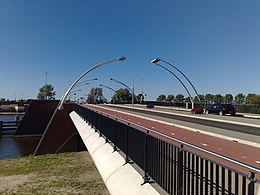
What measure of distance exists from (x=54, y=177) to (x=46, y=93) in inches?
5695

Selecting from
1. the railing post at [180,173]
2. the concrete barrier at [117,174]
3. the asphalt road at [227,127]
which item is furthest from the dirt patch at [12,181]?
the railing post at [180,173]

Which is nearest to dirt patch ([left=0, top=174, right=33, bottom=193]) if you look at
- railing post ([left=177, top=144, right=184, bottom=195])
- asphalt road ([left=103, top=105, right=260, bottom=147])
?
asphalt road ([left=103, top=105, right=260, bottom=147])

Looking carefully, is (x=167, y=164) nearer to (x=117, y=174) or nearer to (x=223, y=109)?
(x=117, y=174)

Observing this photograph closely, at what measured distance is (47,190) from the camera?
13250mm

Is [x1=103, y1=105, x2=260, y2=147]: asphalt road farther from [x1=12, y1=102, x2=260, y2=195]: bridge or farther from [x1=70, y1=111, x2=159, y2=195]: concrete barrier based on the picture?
[x1=70, y1=111, x2=159, y2=195]: concrete barrier

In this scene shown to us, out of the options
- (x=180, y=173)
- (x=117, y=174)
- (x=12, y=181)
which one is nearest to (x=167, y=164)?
(x=180, y=173)

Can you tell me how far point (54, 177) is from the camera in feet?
51.7

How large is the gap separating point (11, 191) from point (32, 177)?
282 cm

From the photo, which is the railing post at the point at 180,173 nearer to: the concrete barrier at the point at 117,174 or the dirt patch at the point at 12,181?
the concrete barrier at the point at 117,174

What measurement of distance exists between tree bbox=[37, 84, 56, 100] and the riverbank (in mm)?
136402

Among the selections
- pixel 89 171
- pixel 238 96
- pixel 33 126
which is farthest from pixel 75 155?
pixel 238 96

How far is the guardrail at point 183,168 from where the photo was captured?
3226mm

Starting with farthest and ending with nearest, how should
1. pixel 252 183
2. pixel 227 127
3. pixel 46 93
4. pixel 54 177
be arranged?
pixel 46 93
pixel 227 127
pixel 54 177
pixel 252 183

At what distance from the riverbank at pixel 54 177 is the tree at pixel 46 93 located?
136 metres
